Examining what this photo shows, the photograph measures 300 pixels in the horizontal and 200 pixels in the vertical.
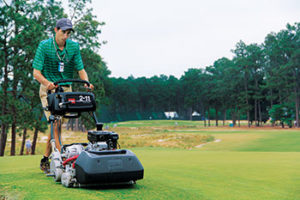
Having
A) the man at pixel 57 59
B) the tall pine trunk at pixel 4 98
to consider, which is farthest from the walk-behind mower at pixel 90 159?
the tall pine trunk at pixel 4 98

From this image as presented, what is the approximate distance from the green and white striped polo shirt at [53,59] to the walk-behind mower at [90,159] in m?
0.78

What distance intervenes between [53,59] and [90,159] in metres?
2.43

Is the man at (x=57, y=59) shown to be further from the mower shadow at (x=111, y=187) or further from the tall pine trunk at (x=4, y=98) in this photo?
the tall pine trunk at (x=4, y=98)

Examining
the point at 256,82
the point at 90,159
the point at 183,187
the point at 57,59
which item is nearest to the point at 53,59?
the point at 57,59

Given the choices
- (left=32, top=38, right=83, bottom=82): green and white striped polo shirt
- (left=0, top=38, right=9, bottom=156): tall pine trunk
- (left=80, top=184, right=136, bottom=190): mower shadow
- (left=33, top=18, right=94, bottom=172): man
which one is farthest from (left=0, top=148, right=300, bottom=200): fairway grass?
(left=0, top=38, right=9, bottom=156): tall pine trunk

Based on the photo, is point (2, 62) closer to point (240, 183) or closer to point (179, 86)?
point (240, 183)

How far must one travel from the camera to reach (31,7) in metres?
24.2

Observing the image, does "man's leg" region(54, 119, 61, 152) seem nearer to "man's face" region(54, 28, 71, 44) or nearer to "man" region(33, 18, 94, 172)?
"man" region(33, 18, 94, 172)

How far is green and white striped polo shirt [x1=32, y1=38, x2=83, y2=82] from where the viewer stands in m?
5.70

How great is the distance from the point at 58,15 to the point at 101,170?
24.2 metres

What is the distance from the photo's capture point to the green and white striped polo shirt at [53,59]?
5.70m

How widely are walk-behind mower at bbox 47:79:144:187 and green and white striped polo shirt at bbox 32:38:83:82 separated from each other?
2.56 ft

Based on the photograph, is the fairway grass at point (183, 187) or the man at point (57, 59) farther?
the man at point (57, 59)

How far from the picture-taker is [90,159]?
13.3ft
